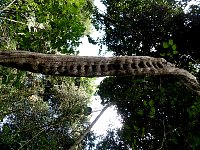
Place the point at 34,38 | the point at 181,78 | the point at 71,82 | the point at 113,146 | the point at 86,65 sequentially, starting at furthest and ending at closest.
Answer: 1. the point at 71,82
2. the point at 113,146
3. the point at 34,38
4. the point at 181,78
5. the point at 86,65

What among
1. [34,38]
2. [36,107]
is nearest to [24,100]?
[36,107]

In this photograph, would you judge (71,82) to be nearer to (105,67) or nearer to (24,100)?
(24,100)

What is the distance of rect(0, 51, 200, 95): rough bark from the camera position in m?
2.18

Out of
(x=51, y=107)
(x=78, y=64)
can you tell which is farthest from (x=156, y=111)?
(x=51, y=107)

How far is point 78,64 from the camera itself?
2498 mm

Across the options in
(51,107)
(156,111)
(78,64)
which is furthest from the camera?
(51,107)

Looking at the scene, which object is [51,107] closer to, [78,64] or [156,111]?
[156,111]

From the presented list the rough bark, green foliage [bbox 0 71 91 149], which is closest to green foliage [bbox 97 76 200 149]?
the rough bark

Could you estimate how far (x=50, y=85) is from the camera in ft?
75.4

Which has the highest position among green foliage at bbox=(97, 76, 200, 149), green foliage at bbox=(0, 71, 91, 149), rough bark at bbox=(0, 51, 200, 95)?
rough bark at bbox=(0, 51, 200, 95)

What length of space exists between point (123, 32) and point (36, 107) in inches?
359

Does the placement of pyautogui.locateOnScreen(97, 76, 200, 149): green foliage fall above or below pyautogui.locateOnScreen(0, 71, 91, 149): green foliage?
above

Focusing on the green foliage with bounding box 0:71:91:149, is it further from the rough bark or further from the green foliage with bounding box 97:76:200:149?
the rough bark

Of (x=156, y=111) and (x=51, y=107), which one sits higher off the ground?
(x=156, y=111)
